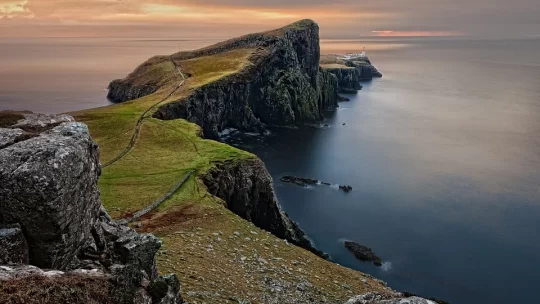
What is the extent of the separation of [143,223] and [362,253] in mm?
38484

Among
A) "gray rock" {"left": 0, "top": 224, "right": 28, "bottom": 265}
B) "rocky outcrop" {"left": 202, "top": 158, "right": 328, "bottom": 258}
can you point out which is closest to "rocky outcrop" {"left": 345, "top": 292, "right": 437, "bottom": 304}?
"gray rock" {"left": 0, "top": 224, "right": 28, "bottom": 265}

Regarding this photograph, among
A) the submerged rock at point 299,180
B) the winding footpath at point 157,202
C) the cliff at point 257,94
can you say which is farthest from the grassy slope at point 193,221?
the cliff at point 257,94

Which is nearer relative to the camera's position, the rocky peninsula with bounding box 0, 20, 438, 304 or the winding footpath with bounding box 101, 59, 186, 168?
the rocky peninsula with bounding box 0, 20, 438, 304

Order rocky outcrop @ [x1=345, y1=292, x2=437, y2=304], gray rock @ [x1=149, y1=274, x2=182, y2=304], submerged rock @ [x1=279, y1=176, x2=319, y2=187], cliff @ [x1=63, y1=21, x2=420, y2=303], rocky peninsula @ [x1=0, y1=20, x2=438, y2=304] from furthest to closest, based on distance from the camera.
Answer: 1. submerged rock @ [x1=279, y1=176, x2=319, y2=187]
2. cliff @ [x1=63, y1=21, x2=420, y2=303]
3. rocky outcrop @ [x1=345, y1=292, x2=437, y2=304]
4. gray rock @ [x1=149, y1=274, x2=182, y2=304]
5. rocky peninsula @ [x1=0, y1=20, x2=438, y2=304]

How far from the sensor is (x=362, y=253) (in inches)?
2820

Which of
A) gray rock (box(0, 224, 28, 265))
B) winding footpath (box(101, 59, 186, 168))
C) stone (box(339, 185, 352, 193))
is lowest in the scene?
stone (box(339, 185, 352, 193))

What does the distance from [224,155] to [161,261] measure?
1651 inches

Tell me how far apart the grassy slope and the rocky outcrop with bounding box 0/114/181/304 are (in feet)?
25.0

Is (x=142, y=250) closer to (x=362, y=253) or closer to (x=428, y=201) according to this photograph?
(x=362, y=253)

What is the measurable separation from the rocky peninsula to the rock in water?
7.10 meters

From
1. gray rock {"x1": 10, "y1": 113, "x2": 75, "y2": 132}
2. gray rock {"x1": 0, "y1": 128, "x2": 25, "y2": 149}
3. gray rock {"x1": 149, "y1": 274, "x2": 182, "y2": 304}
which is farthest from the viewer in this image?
gray rock {"x1": 10, "y1": 113, "x2": 75, "y2": 132}

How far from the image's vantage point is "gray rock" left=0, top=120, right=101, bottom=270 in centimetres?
1900

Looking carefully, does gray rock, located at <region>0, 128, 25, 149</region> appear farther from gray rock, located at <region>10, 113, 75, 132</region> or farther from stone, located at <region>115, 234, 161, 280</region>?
stone, located at <region>115, 234, 161, 280</region>

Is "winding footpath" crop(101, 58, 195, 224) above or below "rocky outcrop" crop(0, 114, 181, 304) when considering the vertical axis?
below
